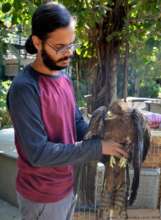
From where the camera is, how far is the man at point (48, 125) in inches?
58.1

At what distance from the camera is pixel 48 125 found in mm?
1565

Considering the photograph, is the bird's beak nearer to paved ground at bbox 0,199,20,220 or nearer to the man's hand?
the man's hand

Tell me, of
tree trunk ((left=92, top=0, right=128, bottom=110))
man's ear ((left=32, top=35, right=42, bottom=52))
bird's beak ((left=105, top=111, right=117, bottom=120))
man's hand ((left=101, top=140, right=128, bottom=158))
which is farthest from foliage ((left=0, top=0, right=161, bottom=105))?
man's hand ((left=101, top=140, right=128, bottom=158))

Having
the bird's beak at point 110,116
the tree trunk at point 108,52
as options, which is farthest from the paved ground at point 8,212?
the bird's beak at point 110,116

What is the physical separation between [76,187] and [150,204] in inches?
61.0

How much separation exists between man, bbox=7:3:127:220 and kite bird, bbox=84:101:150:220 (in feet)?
0.26

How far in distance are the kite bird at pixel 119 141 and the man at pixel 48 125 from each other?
0.08 metres

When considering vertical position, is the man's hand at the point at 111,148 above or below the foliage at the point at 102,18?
below

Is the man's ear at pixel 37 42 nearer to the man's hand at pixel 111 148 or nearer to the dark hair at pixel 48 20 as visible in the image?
the dark hair at pixel 48 20

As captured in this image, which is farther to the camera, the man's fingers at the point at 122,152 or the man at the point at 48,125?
the man's fingers at the point at 122,152

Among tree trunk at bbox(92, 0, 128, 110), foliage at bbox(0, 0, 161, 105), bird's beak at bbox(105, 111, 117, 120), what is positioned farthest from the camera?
tree trunk at bbox(92, 0, 128, 110)

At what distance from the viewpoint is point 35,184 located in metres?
1.63

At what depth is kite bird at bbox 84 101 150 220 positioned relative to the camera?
165 centimetres

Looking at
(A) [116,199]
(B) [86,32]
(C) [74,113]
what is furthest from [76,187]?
(B) [86,32]
